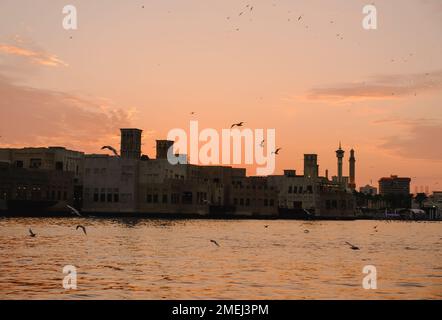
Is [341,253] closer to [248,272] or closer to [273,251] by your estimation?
[273,251]

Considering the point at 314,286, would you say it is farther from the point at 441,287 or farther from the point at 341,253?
the point at 341,253

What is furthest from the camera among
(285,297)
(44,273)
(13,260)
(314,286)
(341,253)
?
(341,253)

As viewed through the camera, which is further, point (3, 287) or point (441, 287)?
point (441, 287)

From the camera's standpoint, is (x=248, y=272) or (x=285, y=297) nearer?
(x=285, y=297)

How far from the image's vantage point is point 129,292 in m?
39.3

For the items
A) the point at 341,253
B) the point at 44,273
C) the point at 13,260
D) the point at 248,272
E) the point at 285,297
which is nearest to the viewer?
the point at 285,297

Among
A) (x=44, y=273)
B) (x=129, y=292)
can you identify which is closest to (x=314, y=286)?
(x=129, y=292)

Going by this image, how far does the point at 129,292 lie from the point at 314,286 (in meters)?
12.4

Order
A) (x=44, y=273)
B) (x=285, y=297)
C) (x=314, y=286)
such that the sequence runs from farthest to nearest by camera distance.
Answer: (x=44, y=273) < (x=314, y=286) < (x=285, y=297)
